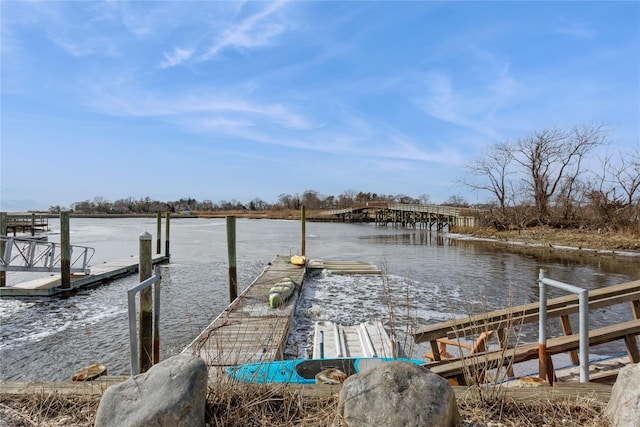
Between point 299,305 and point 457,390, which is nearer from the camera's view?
point 457,390

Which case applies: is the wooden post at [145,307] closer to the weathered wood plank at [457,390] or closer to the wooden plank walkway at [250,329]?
the wooden plank walkway at [250,329]

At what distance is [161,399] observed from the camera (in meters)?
2.25

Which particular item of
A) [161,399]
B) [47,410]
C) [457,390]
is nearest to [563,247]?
[457,390]

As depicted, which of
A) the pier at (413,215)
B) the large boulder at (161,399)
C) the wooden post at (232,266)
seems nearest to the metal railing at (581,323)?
the large boulder at (161,399)

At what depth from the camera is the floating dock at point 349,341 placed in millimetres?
5797

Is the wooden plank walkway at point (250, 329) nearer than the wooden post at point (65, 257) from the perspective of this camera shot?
Yes

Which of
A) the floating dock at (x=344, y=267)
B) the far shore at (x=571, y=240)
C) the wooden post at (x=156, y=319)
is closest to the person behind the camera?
the wooden post at (x=156, y=319)

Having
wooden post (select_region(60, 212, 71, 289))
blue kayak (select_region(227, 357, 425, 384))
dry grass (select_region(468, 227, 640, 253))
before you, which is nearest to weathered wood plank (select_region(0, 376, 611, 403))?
blue kayak (select_region(227, 357, 425, 384))

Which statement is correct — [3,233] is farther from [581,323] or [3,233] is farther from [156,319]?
[581,323]

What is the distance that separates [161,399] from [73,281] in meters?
11.7

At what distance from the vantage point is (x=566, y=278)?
44.1ft

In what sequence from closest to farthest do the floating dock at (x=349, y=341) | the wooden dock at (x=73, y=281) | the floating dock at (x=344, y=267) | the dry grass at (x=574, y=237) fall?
the floating dock at (x=349, y=341) → the wooden dock at (x=73, y=281) → the floating dock at (x=344, y=267) → the dry grass at (x=574, y=237)

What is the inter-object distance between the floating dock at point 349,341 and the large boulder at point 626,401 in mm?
3242

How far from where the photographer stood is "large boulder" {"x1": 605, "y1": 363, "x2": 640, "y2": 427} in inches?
83.3
